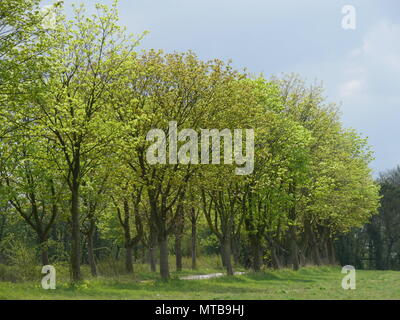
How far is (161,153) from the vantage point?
34.0m

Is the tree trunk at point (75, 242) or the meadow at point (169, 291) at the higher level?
the tree trunk at point (75, 242)

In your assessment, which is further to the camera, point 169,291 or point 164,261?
point 164,261

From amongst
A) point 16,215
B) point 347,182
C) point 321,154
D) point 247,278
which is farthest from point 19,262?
point 347,182
